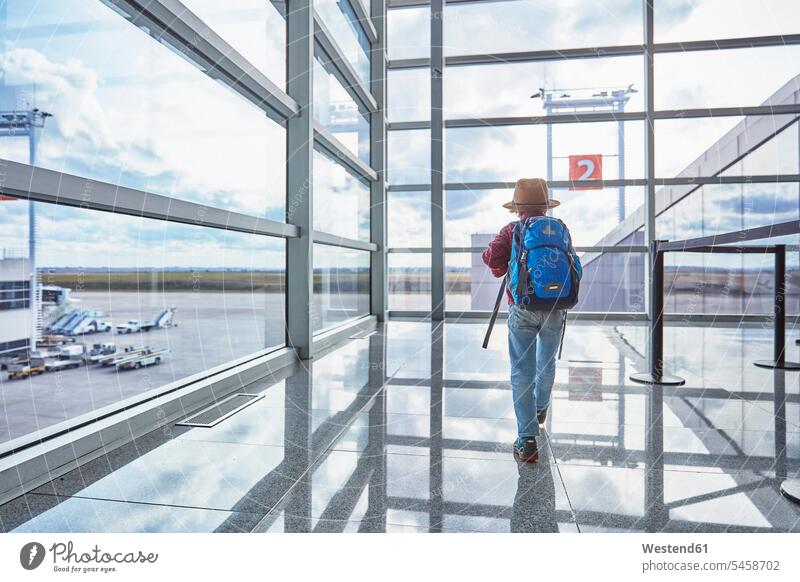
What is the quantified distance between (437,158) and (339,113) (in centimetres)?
220

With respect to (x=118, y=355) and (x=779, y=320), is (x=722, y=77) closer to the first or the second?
(x=779, y=320)

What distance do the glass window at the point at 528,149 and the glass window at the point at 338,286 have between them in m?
2.02

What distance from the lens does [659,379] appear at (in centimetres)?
333

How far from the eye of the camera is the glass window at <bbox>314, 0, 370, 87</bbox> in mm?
5148

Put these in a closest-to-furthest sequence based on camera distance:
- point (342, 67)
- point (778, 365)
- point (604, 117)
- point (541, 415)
Answer: point (541, 415)
point (778, 365)
point (342, 67)
point (604, 117)

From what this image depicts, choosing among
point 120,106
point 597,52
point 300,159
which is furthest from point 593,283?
point 120,106

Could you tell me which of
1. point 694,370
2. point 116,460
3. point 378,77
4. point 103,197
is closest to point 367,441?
point 116,460

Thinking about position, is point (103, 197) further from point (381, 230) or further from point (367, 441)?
point (381, 230)

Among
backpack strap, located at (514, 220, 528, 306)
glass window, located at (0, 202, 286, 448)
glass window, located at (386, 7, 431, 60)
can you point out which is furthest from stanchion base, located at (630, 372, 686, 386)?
glass window, located at (386, 7, 431, 60)

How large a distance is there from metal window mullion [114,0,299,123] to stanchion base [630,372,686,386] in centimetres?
308

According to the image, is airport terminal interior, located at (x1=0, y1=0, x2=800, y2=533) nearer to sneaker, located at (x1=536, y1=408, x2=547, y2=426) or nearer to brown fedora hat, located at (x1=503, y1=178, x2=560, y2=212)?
sneaker, located at (x1=536, y1=408, x2=547, y2=426)

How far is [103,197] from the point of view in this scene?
6.60 feet

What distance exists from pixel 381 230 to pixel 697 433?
5293mm
